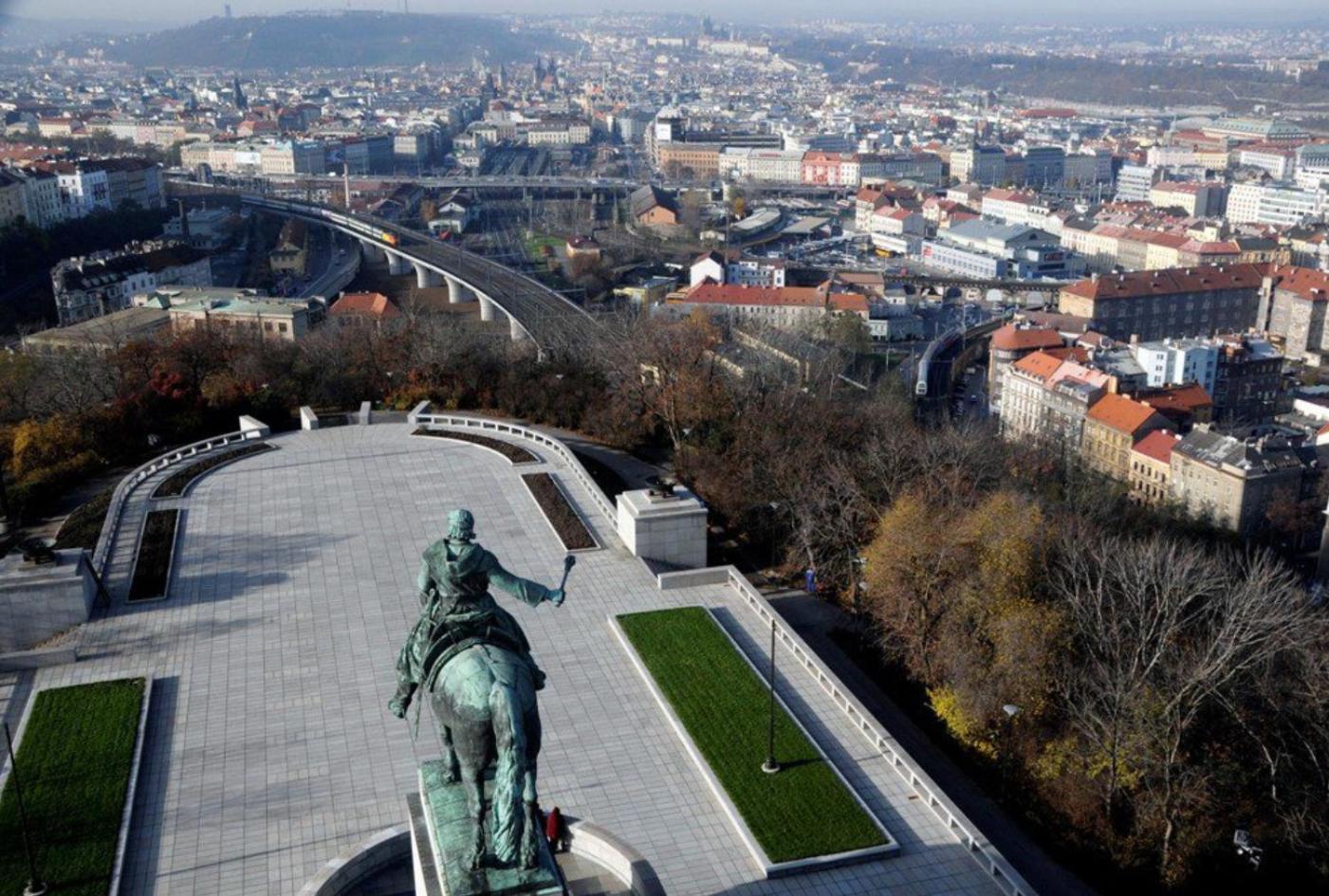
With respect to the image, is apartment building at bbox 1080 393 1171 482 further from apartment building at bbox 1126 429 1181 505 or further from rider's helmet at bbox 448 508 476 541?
rider's helmet at bbox 448 508 476 541

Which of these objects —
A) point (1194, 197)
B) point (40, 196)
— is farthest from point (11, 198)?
point (1194, 197)

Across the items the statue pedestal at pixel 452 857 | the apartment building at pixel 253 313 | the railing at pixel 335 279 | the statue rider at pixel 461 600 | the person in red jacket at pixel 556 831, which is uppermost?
the statue rider at pixel 461 600

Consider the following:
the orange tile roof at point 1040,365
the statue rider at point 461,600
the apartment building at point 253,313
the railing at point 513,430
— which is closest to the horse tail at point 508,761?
the statue rider at point 461,600

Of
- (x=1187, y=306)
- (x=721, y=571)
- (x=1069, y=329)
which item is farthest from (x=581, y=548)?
(x=1187, y=306)

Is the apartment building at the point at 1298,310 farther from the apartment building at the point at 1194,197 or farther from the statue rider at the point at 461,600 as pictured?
the statue rider at the point at 461,600

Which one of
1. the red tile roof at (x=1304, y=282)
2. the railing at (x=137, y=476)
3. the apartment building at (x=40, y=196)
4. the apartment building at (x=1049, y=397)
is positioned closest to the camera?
the railing at (x=137, y=476)

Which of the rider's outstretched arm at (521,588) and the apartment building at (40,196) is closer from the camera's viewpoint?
the rider's outstretched arm at (521,588)

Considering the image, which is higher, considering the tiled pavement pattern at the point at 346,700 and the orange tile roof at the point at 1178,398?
the tiled pavement pattern at the point at 346,700

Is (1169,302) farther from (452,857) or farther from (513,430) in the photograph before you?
(452,857)
